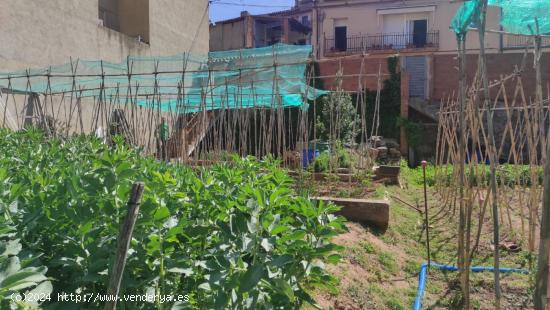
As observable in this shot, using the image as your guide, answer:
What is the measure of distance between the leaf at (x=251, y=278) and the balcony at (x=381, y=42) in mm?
20734

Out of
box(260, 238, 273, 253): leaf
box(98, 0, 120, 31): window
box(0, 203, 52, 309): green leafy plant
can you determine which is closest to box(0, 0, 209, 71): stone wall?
box(98, 0, 120, 31): window

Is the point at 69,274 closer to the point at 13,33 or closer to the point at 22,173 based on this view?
the point at 22,173

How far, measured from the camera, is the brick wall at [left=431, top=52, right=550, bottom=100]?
14.7m

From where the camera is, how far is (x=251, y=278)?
51.2 inches

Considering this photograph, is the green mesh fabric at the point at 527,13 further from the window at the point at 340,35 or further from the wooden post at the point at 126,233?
the window at the point at 340,35

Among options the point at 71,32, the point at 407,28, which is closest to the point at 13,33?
the point at 71,32

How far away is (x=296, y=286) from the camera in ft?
5.40

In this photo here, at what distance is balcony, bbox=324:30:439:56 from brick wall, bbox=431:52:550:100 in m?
5.02

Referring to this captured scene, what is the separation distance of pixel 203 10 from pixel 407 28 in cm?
1075

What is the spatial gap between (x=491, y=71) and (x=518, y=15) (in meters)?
13.1

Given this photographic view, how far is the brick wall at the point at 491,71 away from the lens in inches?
577

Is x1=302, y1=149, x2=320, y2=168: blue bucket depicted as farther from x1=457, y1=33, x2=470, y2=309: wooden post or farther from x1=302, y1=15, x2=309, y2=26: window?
x1=302, y1=15, x2=309, y2=26: window

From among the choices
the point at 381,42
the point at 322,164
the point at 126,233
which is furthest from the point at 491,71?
the point at 126,233

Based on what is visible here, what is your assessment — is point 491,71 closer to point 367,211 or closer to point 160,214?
point 367,211
